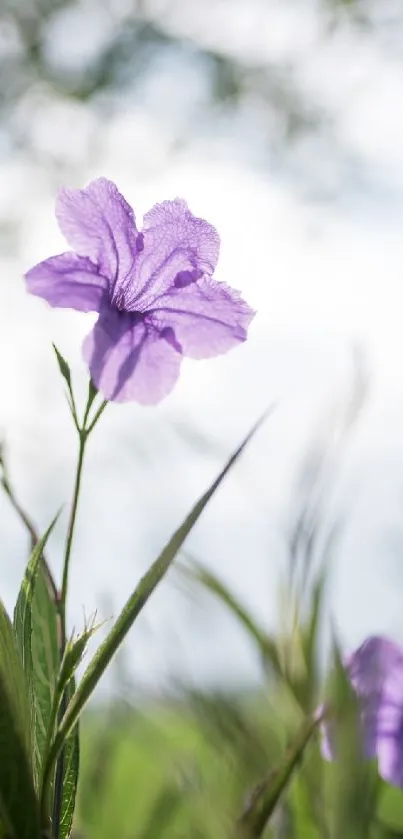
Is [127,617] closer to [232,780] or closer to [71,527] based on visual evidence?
[71,527]

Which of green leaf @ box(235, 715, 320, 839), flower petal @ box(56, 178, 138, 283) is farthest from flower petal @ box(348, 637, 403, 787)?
flower petal @ box(56, 178, 138, 283)

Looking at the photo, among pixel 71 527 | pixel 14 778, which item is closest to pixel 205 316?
pixel 71 527

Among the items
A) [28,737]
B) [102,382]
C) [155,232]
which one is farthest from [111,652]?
[155,232]

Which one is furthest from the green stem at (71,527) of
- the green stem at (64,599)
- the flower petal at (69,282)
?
the flower petal at (69,282)

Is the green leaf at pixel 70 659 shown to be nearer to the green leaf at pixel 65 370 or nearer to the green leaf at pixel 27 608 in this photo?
the green leaf at pixel 27 608

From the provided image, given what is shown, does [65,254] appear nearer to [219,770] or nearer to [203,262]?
[203,262]
